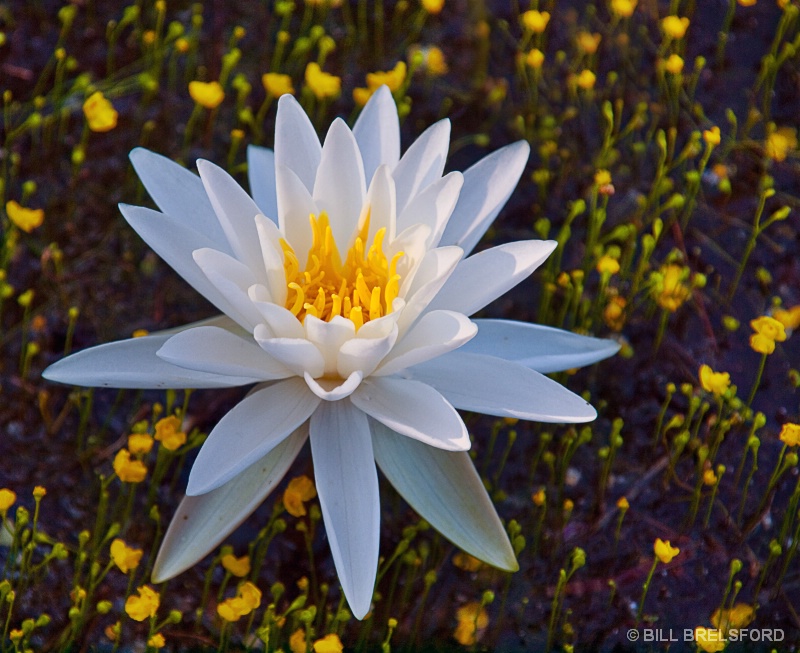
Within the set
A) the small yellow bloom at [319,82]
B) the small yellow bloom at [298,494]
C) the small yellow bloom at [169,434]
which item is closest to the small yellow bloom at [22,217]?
the small yellow bloom at [169,434]

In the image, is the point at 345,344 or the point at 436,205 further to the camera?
the point at 436,205

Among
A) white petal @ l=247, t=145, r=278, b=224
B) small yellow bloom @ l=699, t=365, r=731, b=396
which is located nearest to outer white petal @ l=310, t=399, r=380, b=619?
white petal @ l=247, t=145, r=278, b=224

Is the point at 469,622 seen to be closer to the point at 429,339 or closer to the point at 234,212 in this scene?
the point at 429,339

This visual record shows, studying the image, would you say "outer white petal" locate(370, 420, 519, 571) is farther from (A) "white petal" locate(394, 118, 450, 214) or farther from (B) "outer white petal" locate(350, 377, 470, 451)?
(A) "white petal" locate(394, 118, 450, 214)

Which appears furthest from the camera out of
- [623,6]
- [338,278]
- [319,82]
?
[623,6]

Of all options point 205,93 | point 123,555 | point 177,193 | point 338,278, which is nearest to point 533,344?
point 338,278

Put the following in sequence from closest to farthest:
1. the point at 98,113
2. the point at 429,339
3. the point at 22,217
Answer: the point at 429,339, the point at 22,217, the point at 98,113

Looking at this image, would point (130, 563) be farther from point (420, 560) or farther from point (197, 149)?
point (197, 149)
